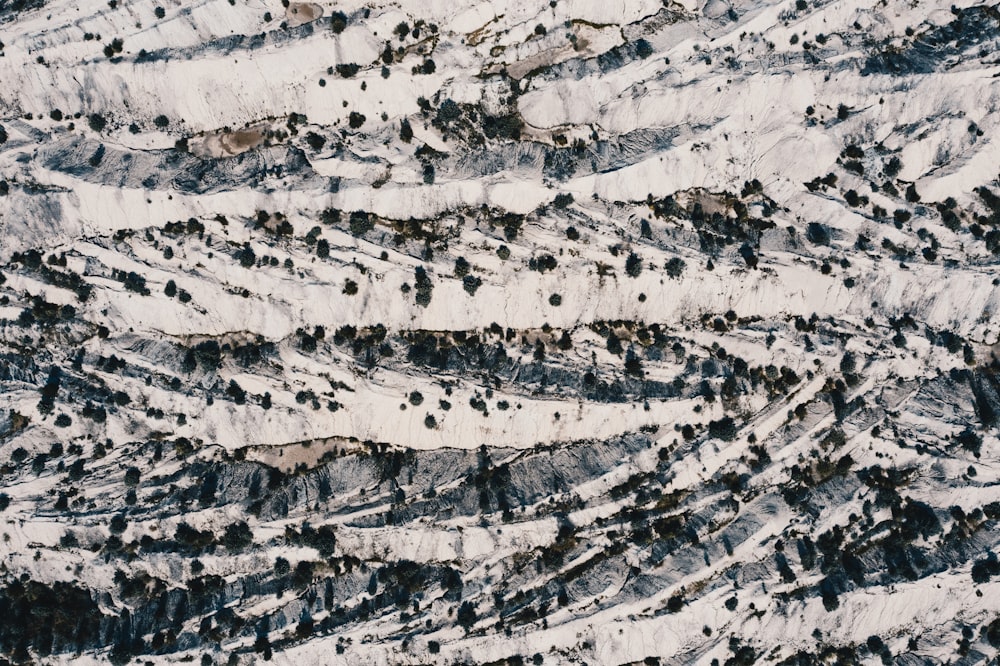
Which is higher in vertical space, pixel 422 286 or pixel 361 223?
pixel 361 223

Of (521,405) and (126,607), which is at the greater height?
(521,405)

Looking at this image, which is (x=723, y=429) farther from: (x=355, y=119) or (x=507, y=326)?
(x=355, y=119)

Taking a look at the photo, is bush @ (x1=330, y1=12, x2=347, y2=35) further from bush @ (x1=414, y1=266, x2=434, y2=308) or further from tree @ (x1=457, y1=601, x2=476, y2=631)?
tree @ (x1=457, y1=601, x2=476, y2=631)

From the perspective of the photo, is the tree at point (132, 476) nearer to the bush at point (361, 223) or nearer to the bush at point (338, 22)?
the bush at point (361, 223)

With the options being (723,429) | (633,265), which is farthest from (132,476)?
(723,429)

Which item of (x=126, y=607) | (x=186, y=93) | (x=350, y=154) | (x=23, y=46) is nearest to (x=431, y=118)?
(x=350, y=154)

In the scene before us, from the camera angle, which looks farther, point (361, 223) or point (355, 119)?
point (355, 119)

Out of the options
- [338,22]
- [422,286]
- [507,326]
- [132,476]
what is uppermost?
[338,22]

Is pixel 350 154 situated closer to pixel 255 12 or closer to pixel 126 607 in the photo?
pixel 255 12

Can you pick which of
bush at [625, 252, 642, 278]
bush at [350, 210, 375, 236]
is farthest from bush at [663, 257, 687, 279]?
bush at [350, 210, 375, 236]
